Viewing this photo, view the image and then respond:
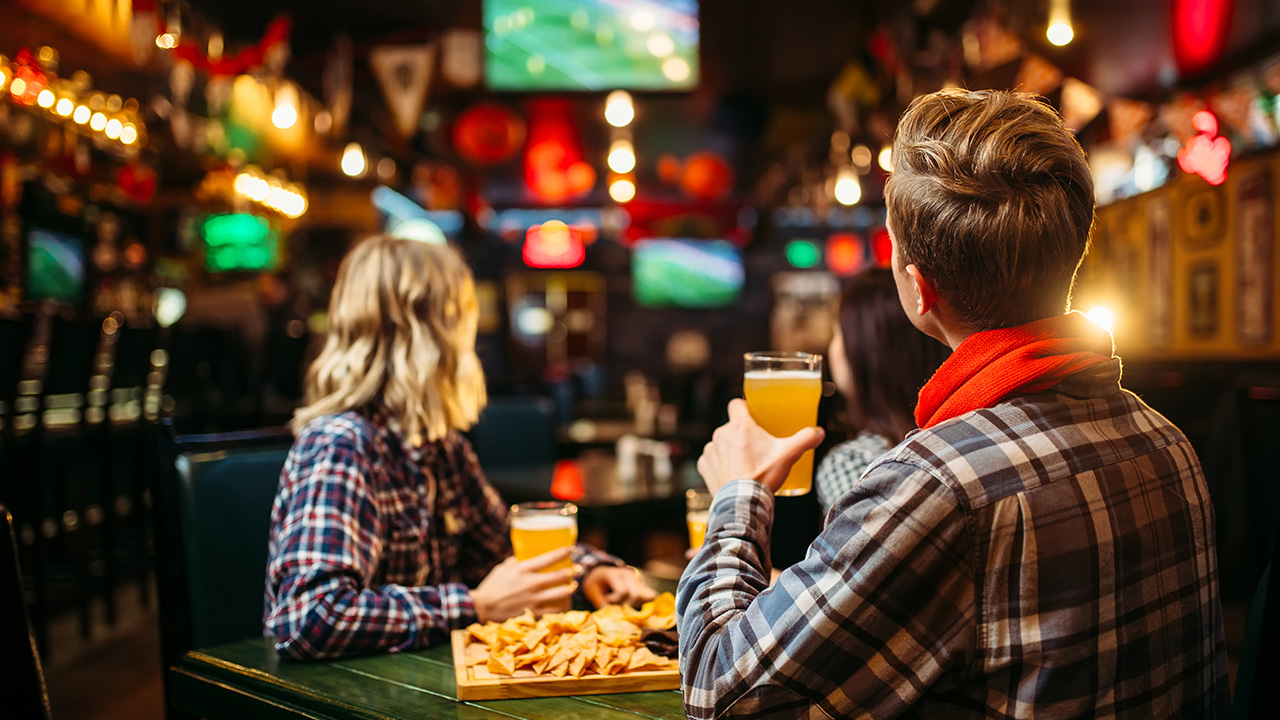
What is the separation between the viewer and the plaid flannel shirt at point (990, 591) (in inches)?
33.1

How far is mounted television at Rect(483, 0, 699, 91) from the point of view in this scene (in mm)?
5449

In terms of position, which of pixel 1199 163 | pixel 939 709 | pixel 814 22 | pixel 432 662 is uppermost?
pixel 814 22

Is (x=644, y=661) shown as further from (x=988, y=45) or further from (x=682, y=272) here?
(x=682, y=272)

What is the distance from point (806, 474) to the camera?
1.26m

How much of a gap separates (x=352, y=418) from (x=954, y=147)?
1085mm

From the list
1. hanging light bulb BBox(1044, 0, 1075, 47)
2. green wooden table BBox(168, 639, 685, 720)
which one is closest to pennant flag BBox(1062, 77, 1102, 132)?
hanging light bulb BBox(1044, 0, 1075, 47)

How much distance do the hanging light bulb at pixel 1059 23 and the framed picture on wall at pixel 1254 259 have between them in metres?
2.28

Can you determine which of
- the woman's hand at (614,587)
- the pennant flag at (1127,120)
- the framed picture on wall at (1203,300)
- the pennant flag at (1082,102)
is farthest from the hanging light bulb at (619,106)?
the woman's hand at (614,587)

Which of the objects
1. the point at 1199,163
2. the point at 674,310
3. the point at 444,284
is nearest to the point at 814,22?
the point at 1199,163

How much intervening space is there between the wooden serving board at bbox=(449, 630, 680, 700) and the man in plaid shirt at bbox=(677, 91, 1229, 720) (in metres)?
0.22

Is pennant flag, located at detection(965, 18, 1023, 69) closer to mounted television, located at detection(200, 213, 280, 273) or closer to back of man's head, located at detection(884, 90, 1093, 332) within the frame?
back of man's head, located at detection(884, 90, 1093, 332)

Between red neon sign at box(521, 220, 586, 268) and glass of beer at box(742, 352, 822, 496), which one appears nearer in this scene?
glass of beer at box(742, 352, 822, 496)

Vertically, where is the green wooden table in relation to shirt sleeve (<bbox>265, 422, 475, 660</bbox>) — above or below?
below

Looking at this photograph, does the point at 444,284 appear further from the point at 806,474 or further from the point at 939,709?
the point at 939,709
